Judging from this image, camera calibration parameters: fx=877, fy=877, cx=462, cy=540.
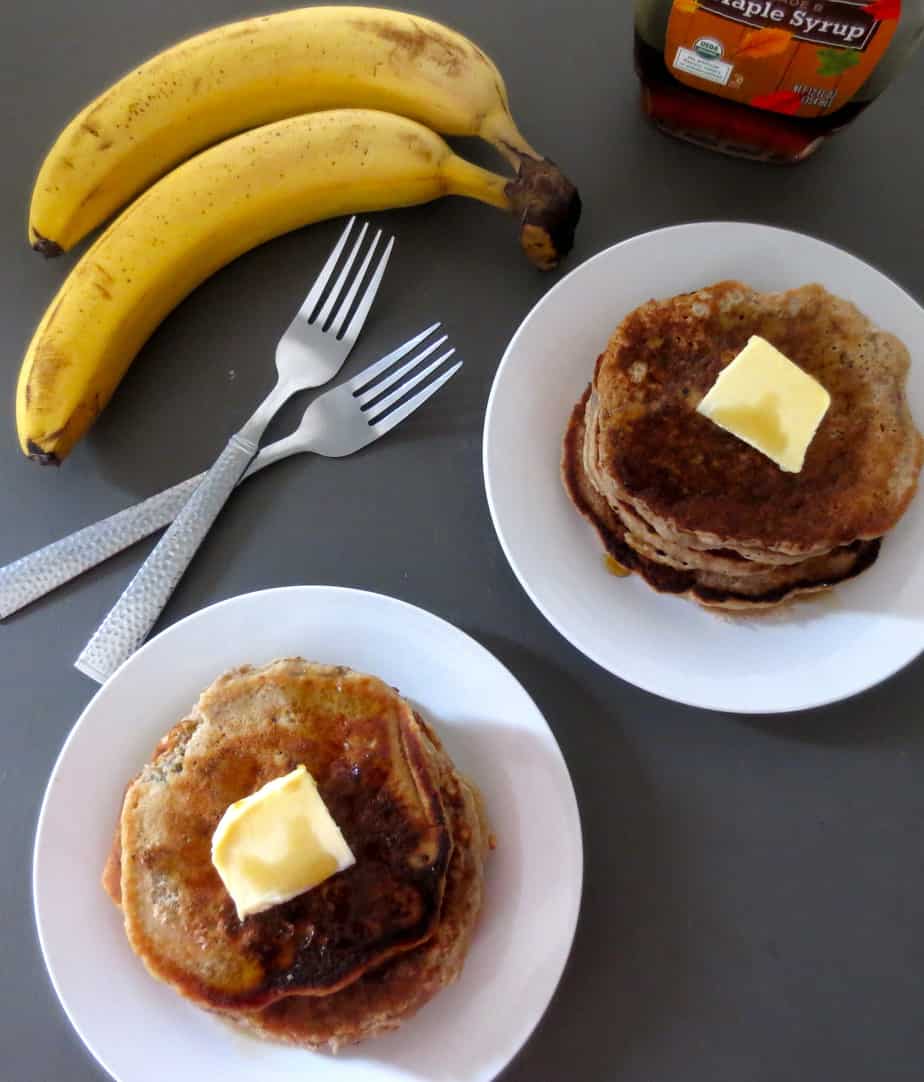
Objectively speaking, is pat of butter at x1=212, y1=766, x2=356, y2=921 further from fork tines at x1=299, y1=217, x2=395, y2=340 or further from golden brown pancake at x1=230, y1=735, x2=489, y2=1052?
fork tines at x1=299, y1=217, x2=395, y2=340

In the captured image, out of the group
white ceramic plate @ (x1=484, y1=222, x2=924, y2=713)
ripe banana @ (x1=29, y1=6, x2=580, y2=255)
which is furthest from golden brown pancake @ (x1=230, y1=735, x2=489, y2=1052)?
ripe banana @ (x1=29, y1=6, x2=580, y2=255)

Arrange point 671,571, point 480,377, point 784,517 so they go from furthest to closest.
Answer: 1. point 480,377
2. point 671,571
3. point 784,517

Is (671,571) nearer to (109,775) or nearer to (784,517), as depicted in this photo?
(784,517)

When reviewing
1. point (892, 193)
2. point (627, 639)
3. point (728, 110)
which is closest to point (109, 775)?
point (627, 639)

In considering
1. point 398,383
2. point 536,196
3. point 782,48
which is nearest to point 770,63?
point 782,48

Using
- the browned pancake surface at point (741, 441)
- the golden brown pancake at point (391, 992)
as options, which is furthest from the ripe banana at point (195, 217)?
the golden brown pancake at point (391, 992)
